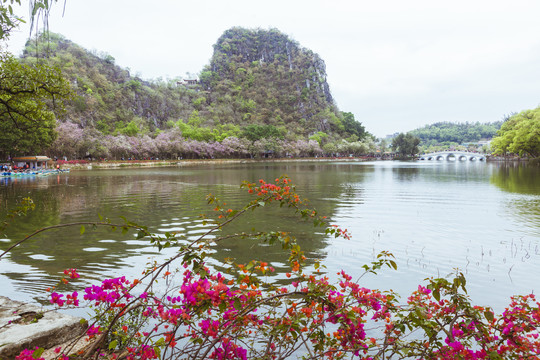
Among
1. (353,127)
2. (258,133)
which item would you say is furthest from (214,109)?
(353,127)

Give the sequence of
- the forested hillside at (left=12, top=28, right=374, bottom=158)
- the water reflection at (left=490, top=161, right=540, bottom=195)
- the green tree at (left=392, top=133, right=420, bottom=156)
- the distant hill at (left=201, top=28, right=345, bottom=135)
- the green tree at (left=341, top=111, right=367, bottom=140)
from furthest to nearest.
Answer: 1. the green tree at (left=341, top=111, right=367, bottom=140)
2. the distant hill at (left=201, top=28, right=345, bottom=135)
3. the green tree at (left=392, top=133, right=420, bottom=156)
4. the forested hillside at (left=12, top=28, right=374, bottom=158)
5. the water reflection at (left=490, top=161, right=540, bottom=195)

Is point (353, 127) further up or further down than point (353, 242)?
further up

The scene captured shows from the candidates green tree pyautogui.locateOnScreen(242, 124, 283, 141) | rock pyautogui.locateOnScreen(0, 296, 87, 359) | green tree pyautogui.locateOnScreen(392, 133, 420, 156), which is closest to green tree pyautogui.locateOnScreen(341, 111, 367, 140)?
green tree pyautogui.locateOnScreen(392, 133, 420, 156)

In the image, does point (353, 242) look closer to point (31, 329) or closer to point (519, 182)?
point (31, 329)

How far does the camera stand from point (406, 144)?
138 metres

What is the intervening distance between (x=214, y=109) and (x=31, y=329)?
148 metres

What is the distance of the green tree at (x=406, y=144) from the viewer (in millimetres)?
137875

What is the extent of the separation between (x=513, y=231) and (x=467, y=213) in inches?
167

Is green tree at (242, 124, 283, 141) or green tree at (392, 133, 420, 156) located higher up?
green tree at (242, 124, 283, 141)

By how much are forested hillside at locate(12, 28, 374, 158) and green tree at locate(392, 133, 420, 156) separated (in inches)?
523

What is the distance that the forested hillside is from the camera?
93688 millimetres

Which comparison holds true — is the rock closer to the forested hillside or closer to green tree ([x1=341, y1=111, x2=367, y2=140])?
the forested hillside

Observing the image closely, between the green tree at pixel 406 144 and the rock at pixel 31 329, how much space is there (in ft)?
482

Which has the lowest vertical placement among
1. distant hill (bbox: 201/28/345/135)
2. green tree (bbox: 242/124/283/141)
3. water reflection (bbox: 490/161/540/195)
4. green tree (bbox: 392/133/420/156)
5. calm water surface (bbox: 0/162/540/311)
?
calm water surface (bbox: 0/162/540/311)
